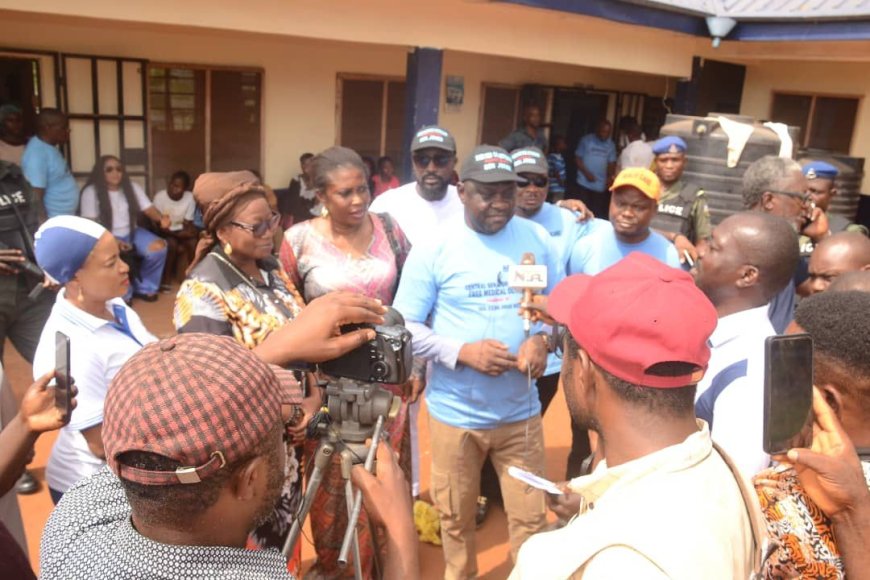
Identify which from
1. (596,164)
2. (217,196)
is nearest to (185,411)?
(217,196)

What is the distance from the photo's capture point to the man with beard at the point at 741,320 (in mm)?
1688

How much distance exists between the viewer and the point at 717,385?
1.88 m

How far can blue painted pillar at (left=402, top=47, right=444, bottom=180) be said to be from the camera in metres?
6.02

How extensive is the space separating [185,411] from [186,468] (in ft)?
0.28

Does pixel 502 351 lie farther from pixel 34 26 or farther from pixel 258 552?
pixel 34 26

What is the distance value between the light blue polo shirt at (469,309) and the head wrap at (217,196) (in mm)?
737

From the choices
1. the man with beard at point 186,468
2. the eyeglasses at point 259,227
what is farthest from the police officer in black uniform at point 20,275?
the man with beard at point 186,468

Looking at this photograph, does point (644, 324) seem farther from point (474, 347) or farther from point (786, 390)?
point (474, 347)

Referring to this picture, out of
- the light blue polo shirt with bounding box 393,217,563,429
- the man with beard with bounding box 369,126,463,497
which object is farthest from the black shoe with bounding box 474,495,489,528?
the light blue polo shirt with bounding box 393,217,563,429

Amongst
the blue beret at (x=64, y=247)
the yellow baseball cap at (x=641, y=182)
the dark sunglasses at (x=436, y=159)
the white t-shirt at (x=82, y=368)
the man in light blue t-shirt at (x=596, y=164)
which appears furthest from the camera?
the man in light blue t-shirt at (x=596, y=164)

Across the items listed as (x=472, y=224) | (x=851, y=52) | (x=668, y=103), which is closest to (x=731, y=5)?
(x=851, y=52)

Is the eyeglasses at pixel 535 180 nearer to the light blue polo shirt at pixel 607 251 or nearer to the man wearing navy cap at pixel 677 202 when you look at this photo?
the light blue polo shirt at pixel 607 251

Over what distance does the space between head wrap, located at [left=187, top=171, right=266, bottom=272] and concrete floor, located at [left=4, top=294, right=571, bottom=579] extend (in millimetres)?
1544

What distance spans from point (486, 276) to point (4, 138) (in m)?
5.01
